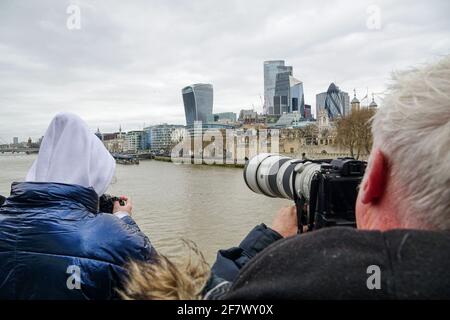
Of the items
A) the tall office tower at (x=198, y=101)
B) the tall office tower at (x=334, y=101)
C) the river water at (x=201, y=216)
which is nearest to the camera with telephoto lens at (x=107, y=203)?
the river water at (x=201, y=216)

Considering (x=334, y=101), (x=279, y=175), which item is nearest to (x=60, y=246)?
(x=279, y=175)

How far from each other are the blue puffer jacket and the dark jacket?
507mm

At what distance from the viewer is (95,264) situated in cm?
96

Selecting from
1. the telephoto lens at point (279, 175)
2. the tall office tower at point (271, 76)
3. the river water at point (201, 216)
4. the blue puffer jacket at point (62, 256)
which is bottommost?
the river water at point (201, 216)

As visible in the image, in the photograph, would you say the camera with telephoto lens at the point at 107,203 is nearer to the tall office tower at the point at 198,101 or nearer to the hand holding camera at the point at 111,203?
the hand holding camera at the point at 111,203

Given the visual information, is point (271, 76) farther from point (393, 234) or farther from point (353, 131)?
point (393, 234)

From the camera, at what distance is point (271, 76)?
12119cm

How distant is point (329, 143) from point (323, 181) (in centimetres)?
5150

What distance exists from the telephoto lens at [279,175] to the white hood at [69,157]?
0.68 m

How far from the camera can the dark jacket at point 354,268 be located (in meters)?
0.46

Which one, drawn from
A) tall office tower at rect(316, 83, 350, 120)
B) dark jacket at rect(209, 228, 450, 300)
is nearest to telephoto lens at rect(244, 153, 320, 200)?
dark jacket at rect(209, 228, 450, 300)

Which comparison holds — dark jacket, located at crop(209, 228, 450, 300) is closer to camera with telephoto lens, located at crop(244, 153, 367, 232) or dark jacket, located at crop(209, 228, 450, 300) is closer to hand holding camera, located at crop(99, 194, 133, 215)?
camera with telephoto lens, located at crop(244, 153, 367, 232)

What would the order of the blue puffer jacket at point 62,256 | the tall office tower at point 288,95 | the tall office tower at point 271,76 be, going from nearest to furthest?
the blue puffer jacket at point 62,256 → the tall office tower at point 288,95 → the tall office tower at point 271,76
